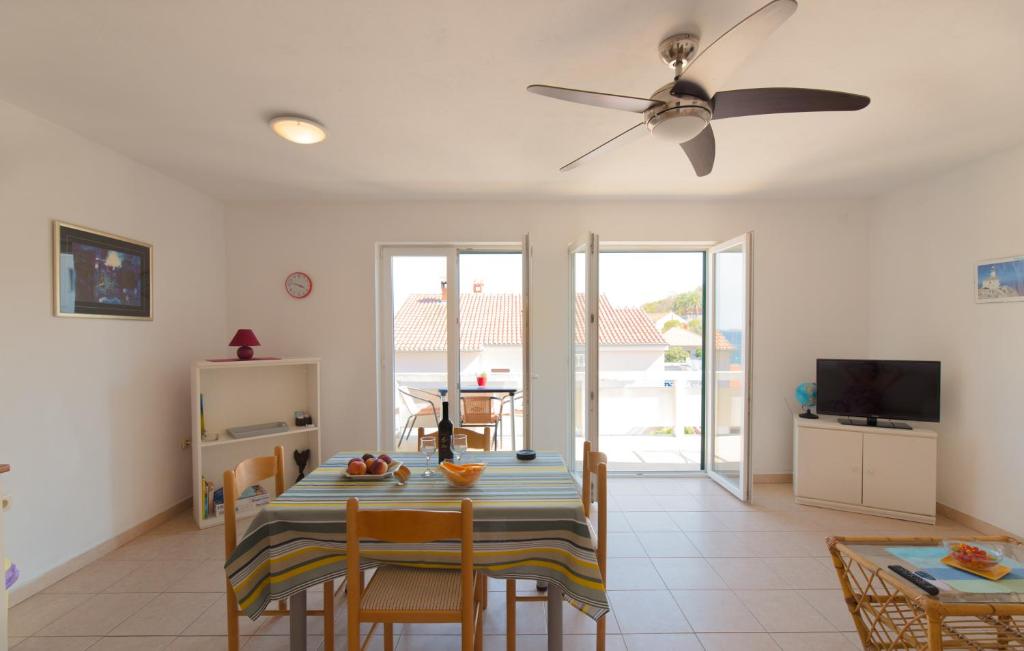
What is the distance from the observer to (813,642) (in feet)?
6.63

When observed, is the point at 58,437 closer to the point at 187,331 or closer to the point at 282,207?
the point at 187,331

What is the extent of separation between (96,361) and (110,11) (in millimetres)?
2063

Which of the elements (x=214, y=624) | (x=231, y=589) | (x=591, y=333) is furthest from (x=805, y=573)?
(x=214, y=624)

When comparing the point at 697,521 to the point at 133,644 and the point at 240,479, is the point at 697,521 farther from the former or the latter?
the point at 133,644

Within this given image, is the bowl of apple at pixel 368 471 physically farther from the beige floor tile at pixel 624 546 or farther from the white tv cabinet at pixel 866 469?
the white tv cabinet at pixel 866 469

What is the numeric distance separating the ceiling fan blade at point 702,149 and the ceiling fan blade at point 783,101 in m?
0.22

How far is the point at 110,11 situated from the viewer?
1.59 meters

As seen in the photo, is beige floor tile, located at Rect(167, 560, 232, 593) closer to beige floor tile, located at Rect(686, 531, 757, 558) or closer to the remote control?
beige floor tile, located at Rect(686, 531, 757, 558)

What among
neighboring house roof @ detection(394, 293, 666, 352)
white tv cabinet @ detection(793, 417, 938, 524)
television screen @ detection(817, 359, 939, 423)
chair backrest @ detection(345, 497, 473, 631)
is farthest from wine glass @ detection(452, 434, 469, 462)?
television screen @ detection(817, 359, 939, 423)

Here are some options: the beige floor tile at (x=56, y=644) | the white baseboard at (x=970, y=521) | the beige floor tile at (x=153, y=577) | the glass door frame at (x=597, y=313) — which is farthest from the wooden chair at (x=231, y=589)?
the white baseboard at (x=970, y=521)

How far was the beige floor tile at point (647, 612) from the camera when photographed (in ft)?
6.97

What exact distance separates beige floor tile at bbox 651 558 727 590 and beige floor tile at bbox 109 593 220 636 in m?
2.42

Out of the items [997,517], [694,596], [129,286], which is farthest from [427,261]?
[997,517]

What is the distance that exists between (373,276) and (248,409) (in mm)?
1466
